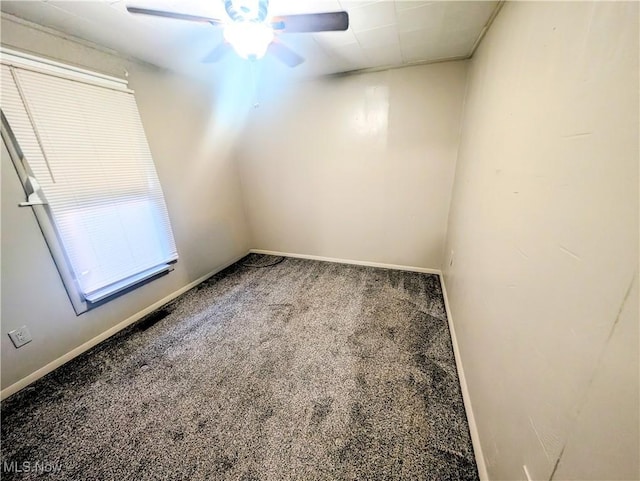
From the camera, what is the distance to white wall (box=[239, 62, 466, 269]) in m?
2.32

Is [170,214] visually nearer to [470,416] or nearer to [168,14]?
[168,14]

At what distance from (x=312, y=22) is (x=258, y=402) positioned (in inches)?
82.5

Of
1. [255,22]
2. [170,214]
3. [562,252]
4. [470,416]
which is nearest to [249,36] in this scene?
[255,22]

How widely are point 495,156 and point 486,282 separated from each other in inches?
25.5

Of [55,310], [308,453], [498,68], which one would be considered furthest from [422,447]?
[55,310]

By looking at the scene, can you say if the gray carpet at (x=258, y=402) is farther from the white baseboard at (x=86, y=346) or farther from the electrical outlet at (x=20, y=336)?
the electrical outlet at (x=20, y=336)

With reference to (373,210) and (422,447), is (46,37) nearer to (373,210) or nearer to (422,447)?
(373,210)

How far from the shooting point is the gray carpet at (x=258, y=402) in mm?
1107

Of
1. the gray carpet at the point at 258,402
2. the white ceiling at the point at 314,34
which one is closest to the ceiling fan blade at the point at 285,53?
the white ceiling at the point at 314,34

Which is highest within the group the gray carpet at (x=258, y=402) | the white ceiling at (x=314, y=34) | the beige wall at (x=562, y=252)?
the white ceiling at (x=314, y=34)

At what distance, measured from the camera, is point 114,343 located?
1908 millimetres

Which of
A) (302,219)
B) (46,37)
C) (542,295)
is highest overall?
(46,37)
